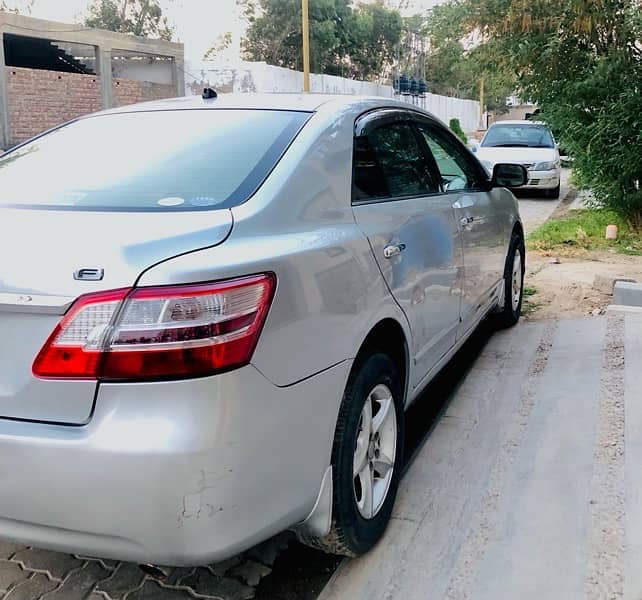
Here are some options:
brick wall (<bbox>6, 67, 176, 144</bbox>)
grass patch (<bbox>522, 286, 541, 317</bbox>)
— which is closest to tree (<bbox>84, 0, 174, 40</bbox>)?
brick wall (<bbox>6, 67, 176, 144</bbox>)

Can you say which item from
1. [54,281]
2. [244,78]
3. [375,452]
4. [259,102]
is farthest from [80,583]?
[244,78]

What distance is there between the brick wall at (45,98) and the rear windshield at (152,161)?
70.1 feet

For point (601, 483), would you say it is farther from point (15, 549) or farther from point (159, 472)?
point (15, 549)

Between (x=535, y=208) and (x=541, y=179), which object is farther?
(x=541, y=179)

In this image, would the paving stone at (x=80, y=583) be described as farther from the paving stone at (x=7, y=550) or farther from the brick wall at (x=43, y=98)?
the brick wall at (x=43, y=98)

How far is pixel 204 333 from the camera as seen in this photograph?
76.9 inches

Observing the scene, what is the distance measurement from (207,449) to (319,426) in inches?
18.9

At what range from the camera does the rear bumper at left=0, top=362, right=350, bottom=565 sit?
6.29 feet

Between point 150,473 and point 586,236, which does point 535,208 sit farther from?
point 150,473

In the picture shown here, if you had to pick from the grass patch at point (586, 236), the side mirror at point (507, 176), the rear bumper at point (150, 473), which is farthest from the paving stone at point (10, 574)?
the grass patch at point (586, 236)

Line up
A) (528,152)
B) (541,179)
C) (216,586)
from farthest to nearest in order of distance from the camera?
(528,152) < (541,179) < (216,586)

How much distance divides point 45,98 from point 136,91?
4.17 meters

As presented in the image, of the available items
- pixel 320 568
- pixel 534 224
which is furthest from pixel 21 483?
pixel 534 224

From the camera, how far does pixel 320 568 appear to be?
279 centimetres
